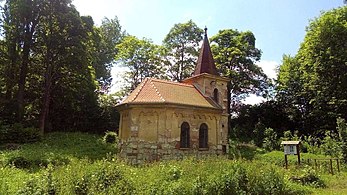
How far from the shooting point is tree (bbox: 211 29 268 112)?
35.2m

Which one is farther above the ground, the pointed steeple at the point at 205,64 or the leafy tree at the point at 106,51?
the leafy tree at the point at 106,51

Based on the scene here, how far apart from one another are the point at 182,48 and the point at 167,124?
1951 centimetres

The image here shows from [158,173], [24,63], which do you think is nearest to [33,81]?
[24,63]

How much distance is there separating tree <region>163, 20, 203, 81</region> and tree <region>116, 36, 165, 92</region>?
5.72ft

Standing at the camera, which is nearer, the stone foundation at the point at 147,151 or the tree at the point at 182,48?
the stone foundation at the point at 147,151

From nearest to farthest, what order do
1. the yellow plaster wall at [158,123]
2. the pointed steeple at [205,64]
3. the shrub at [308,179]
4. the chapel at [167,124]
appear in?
the shrub at [308,179] → the chapel at [167,124] → the yellow plaster wall at [158,123] → the pointed steeple at [205,64]

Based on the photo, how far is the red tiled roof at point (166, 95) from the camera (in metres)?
18.0

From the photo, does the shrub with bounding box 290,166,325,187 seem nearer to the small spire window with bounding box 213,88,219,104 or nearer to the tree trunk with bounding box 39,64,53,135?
the small spire window with bounding box 213,88,219,104

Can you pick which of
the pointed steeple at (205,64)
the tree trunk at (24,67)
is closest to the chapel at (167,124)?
the pointed steeple at (205,64)

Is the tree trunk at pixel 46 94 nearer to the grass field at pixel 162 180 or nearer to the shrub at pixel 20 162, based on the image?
the shrub at pixel 20 162

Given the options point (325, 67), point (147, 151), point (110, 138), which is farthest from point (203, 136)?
point (325, 67)

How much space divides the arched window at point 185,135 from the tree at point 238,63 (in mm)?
17770

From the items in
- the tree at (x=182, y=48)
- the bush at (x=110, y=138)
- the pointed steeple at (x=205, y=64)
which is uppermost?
the tree at (x=182, y=48)

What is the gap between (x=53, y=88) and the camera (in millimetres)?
27469
